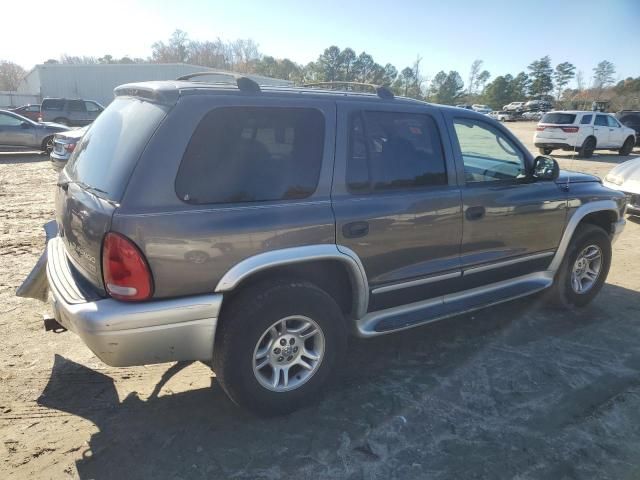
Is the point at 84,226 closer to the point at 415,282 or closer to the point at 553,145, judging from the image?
the point at 415,282

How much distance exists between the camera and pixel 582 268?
4531 mm

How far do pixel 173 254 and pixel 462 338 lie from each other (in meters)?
2.63

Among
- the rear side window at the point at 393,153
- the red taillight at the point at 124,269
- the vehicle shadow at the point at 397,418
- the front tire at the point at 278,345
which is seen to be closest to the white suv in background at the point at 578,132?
the vehicle shadow at the point at 397,418

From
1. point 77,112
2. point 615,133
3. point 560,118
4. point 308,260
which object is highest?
point 560,118

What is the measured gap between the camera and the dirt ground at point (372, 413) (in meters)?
2.46

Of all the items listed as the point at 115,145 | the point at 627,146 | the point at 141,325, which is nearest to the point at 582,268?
the point at 141,325

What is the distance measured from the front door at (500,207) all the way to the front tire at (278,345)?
1315 mm

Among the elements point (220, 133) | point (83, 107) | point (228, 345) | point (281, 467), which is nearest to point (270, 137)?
point (220, 133)

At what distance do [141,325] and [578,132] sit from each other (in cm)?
1831

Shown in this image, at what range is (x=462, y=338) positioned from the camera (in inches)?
154

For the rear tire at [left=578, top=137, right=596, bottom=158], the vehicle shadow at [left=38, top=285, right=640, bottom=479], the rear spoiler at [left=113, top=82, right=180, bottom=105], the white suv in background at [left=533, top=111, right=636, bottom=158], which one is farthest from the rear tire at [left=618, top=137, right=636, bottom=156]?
the rear spoiler at [left=113, top=82, right=180, bottom=105]

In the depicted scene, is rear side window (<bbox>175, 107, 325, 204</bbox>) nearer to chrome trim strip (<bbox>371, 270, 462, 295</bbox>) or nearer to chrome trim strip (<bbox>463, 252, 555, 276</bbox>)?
chrome trim strip (<bbox>371, 270, 462, 295</bbox>)

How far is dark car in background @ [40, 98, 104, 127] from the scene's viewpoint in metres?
21.0

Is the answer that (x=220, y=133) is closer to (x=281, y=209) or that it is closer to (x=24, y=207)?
(x=281, y=209)
